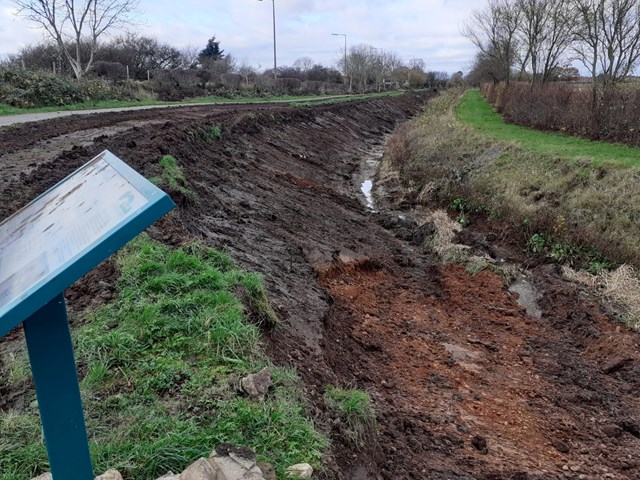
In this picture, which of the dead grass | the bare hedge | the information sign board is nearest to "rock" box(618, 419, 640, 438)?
the dead grass

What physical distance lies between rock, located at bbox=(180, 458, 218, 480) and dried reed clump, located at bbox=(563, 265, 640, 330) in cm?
726

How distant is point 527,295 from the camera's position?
30.6 ft

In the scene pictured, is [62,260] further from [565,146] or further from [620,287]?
[565,146]

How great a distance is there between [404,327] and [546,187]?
6.63m

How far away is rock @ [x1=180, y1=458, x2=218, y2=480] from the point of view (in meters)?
2.64

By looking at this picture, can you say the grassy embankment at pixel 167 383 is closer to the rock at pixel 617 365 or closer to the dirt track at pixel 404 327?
the dirt track at pixel 404 327

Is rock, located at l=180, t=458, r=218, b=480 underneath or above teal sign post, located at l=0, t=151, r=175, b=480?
underneath

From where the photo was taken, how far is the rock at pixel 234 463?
2723mm

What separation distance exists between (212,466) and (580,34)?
917 inches

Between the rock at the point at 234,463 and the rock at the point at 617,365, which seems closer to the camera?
the rock at the point at 234,463

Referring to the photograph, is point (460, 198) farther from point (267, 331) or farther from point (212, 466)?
point (212, 466)

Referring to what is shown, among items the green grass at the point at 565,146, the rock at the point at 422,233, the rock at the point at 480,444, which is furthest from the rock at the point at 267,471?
the green grass at the point at 565,146

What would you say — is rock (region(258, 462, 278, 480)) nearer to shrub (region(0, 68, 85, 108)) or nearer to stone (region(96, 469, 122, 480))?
stone (region(96, 469, 122, 480))

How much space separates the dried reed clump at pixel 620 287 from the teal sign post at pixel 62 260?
26.3 ft
